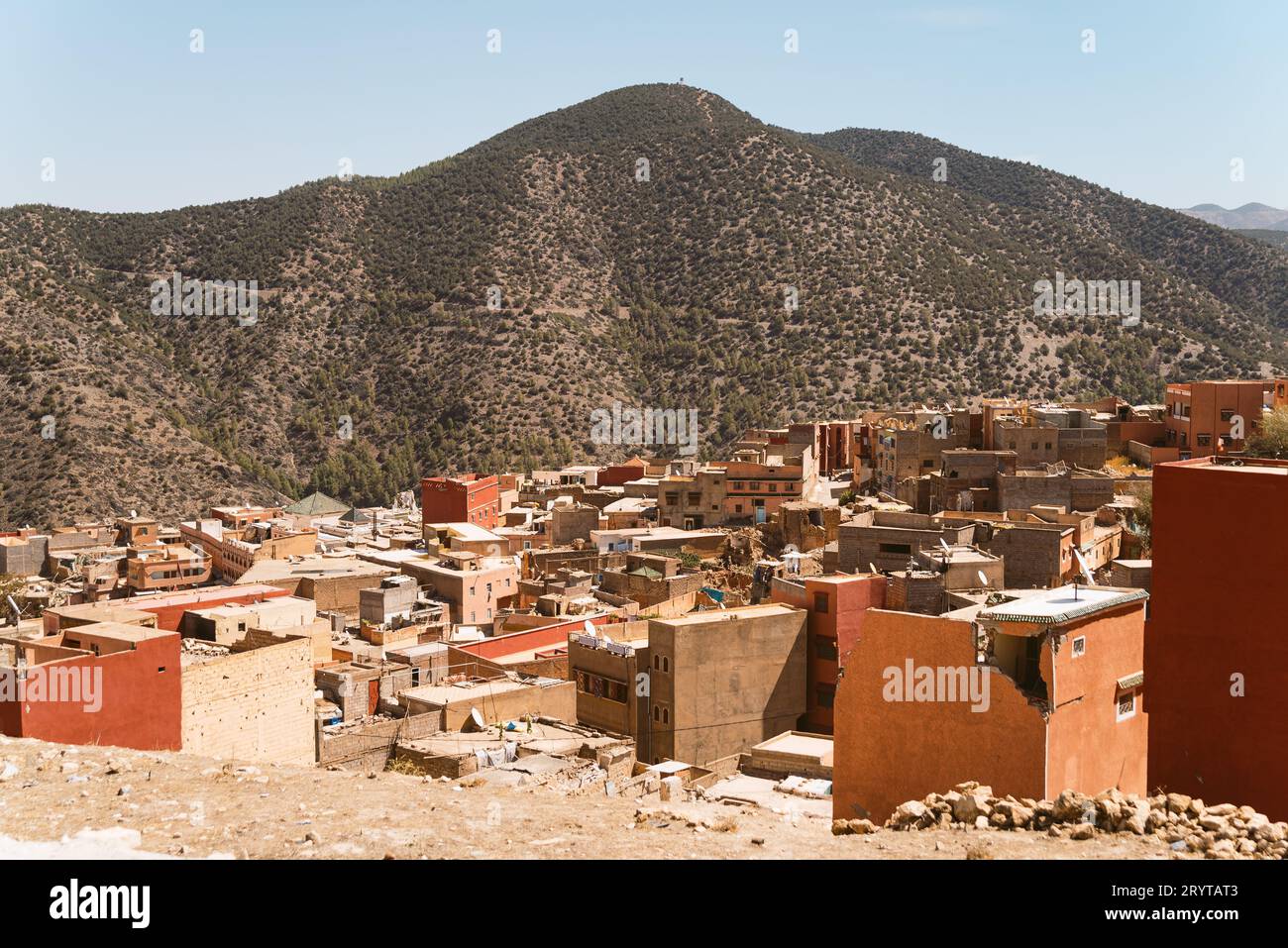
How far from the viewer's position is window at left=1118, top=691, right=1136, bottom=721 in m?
13.8

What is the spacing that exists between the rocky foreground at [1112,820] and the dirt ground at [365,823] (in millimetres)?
216

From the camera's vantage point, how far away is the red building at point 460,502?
1924 inches

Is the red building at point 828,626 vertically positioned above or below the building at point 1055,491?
below

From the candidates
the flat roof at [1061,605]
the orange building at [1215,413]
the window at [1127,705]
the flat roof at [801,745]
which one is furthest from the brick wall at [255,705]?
the orange building at [1215,413]

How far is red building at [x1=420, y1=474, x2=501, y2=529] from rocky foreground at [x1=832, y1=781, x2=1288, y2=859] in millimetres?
38270

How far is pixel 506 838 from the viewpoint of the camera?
9.17 meters

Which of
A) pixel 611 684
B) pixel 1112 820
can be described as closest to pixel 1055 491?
pixel 611 684

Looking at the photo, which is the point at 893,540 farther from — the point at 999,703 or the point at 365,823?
the point at 365,823

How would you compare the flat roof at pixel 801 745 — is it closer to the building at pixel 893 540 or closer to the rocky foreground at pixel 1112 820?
the building at pixel 893 540

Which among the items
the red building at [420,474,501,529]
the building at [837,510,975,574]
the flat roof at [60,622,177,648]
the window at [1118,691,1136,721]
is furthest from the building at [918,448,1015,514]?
the flat roof at [60,622,177,648]

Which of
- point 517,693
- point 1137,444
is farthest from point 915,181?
point 517,693

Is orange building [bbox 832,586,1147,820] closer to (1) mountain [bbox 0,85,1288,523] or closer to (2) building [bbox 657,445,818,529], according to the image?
(2) building [bbox 657,445,818,529]

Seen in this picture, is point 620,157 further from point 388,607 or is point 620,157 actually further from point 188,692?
point 188,692

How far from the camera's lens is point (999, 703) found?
1317cm
